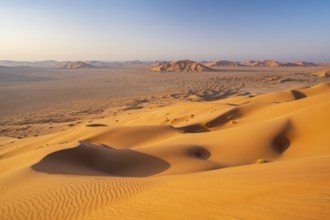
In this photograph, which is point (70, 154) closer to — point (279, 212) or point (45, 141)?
point (45, 141)

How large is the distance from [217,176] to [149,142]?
8436mm

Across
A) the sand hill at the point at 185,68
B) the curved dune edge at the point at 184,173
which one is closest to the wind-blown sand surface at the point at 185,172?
the curved dune edge at the point at 184,173

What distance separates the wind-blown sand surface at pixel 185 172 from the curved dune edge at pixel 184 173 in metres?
0.02

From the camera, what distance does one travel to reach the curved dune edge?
3.92 m

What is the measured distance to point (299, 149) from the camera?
10195mm

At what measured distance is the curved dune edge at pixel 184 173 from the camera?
12.9ft

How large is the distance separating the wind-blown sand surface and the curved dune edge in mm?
19

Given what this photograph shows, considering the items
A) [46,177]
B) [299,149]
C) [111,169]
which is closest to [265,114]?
[299,149]

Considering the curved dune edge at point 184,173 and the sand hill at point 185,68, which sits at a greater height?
the sand hill at point 185,68

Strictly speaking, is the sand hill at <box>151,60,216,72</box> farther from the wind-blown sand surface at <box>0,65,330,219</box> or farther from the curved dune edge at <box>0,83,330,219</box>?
the curved dune edge at <box>0,83,330,219</box>

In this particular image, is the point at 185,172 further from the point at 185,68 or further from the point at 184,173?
the point at 185,68

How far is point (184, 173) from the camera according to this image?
8.38 meters

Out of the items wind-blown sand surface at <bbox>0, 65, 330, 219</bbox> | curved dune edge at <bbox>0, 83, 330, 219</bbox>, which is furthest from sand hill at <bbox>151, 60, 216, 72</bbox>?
curved dune edge at <bbox>0, 83, 330, 219</bbox>

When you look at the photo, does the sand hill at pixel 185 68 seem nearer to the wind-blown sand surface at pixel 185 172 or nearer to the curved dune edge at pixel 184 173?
the wind-blown sand surface at pixel 185 172
